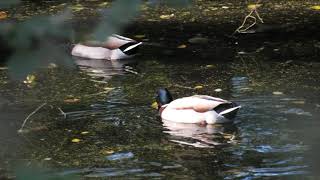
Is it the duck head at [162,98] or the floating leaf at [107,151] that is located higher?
the duck head at [162,98]

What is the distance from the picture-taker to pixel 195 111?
20.7 feet

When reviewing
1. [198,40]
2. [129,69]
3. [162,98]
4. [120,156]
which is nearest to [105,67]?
[129,69]

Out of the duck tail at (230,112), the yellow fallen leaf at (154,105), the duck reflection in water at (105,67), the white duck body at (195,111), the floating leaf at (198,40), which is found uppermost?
the duck tail at (230,112)

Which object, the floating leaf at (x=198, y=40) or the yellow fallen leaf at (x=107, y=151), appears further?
the floating leaf at (x=198, y=40)

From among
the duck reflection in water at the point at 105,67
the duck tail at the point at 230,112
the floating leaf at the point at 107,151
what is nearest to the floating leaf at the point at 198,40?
the duck reflection in water at the point at 105,67

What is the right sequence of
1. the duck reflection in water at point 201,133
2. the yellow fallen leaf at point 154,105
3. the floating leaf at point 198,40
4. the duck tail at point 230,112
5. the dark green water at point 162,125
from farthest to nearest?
1. the floating leaf at point 198,40
2. the yellow fallen leaf at point 154,105
3. the duck tail at point 230,112
4. the duck reflection in water at point 201,133
5. the dark green water at point 162,125

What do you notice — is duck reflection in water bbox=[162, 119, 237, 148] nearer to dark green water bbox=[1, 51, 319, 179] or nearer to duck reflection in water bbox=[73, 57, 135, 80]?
dark green water bbox=[1, 51, 319, 179]

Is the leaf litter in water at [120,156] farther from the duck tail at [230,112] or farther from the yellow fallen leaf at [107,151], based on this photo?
the duck tail at [230,112]

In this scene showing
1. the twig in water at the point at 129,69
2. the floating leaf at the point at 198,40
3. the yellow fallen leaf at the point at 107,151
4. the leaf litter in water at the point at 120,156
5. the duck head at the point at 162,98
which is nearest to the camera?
the leaf litter in water at the point at 120,156

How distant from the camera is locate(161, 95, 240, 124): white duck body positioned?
6.17 meters

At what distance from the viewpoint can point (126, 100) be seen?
6.71m

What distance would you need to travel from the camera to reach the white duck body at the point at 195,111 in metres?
6.17

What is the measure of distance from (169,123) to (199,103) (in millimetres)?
337

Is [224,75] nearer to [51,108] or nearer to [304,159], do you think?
[51,108]
